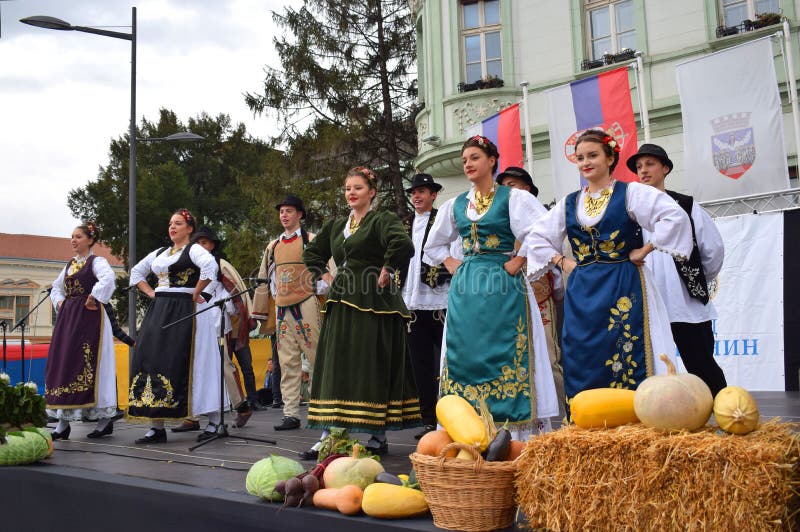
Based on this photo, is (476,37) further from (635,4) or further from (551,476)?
(551,476)

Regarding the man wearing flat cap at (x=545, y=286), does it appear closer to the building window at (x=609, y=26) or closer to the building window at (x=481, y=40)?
the building window at (x=609, y=26)

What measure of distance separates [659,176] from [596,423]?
2.73m

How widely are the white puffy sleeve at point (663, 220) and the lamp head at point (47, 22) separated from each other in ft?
36.0

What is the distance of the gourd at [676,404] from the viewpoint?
8.84 ft

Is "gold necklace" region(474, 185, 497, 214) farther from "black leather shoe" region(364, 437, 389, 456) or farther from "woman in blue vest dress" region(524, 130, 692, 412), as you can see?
"black leather shoe" region(364, 437, 389, 456)

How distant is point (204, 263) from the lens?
651cm

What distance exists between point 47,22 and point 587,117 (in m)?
8.39

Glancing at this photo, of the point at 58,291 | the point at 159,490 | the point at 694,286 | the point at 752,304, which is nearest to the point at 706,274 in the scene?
the point at 694,286

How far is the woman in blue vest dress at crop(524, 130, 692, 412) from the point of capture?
3854 mm

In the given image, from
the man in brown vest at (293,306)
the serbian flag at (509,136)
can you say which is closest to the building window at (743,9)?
the serbian flag at (509,136)

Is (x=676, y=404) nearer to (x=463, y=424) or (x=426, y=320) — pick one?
(x=463, y=424)

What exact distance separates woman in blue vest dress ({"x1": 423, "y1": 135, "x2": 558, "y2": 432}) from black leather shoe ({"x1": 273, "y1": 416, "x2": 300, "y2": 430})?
2963 mm

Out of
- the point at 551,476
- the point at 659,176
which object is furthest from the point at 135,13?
the point at 551,476

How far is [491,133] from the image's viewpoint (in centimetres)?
1250
